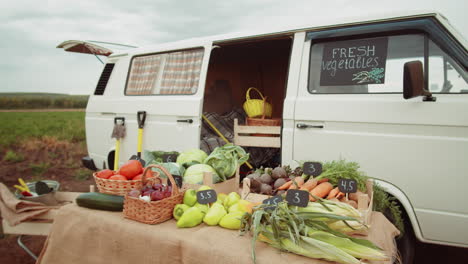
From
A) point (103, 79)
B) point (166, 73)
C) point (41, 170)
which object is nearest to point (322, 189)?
point (166, 73)

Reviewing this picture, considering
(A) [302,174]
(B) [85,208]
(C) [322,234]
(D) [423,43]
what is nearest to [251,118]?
(A) [302,174]

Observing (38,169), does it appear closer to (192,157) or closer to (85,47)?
(85,47)

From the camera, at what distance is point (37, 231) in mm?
2596

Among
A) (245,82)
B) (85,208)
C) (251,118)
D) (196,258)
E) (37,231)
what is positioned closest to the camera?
(196,258)

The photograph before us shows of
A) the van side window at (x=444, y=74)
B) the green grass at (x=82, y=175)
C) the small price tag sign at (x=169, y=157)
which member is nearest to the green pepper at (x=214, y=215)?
the small price tag sign at (x=169, y=157)

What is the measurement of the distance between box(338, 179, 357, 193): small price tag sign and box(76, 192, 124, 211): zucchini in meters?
1.42

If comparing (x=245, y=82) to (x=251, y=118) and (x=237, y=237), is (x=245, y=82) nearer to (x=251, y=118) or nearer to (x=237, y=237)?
(x=251, y=118)

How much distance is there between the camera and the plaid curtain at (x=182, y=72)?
12.8ft

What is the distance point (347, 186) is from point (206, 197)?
898 mm

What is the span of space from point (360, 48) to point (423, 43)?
1.64 ft

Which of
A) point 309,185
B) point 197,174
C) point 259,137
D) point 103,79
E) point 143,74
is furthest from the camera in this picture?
point 103,79

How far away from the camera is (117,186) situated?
2049 millimetres

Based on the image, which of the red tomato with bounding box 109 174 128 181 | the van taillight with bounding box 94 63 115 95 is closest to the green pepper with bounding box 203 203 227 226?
the red tomato with bounding box 109 174 128 181

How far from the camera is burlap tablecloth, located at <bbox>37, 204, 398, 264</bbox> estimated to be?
1.52 m
